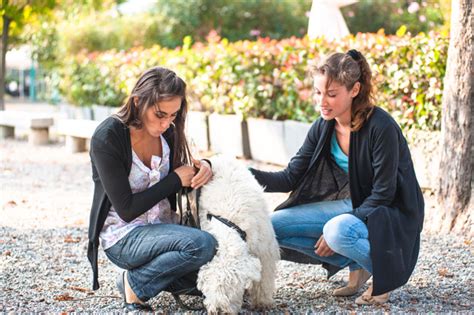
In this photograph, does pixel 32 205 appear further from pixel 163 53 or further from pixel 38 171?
pixel 163 53

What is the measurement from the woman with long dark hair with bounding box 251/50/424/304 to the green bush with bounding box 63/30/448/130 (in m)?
3.24

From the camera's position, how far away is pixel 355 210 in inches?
150

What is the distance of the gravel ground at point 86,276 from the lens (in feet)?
12.8

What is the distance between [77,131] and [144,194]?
7.25 metres

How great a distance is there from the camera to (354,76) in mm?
3850

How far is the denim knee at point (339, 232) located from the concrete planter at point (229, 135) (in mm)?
5901

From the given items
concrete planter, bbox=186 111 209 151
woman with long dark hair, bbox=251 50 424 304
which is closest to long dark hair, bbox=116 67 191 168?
woman with long dark hair, bbox=251 50 424 304

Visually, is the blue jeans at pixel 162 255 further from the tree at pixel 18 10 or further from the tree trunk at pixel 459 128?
the tree at pixel 18 10

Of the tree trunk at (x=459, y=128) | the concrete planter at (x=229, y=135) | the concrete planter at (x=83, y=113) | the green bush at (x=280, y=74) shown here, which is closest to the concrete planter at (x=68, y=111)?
the concrete planter at (x=83, y=113)

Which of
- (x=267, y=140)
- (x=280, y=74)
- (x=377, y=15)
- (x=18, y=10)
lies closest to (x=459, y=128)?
(x=280, y=74)

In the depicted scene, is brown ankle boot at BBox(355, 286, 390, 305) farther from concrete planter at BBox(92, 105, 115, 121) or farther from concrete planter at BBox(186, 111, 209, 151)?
concrete planter at BBox(92, 105, 115, 121)

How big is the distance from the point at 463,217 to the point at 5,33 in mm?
9710

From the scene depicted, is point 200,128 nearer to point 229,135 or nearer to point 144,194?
point 229,135

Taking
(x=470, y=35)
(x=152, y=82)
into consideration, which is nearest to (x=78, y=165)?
(x=470, y=35)
